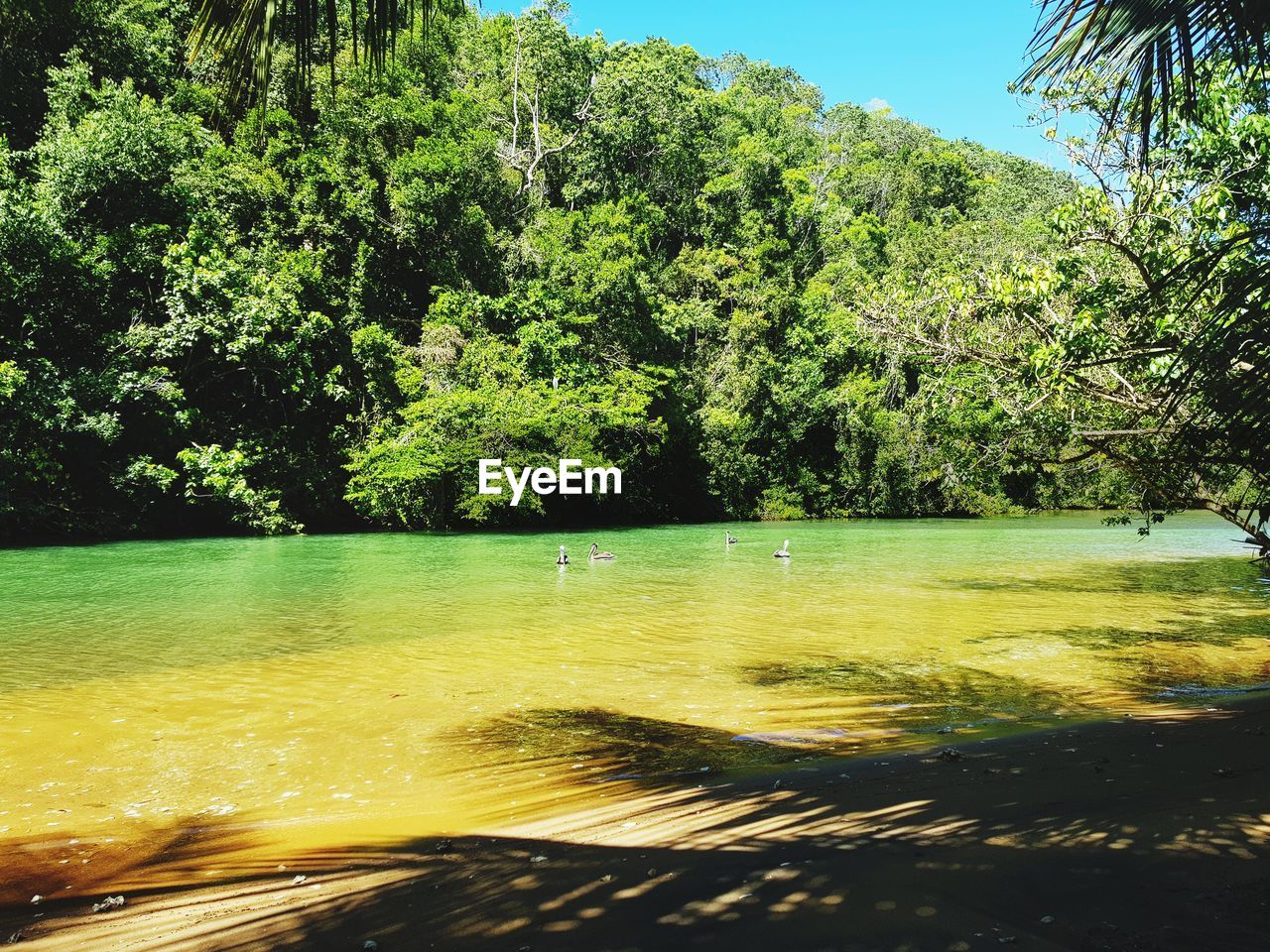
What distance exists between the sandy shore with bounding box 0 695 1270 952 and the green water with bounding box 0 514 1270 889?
949 millimetres

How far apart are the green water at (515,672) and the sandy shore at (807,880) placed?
0.95 m

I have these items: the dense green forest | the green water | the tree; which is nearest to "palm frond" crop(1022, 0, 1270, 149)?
the tree

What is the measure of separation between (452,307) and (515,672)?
2217cm

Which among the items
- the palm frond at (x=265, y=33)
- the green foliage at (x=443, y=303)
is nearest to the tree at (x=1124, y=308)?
the green foliage at (x=443, y=303)

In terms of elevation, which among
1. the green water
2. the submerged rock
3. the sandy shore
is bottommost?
the green water

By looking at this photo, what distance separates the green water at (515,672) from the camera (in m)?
5.51

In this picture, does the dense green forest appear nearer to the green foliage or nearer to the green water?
the green foliage

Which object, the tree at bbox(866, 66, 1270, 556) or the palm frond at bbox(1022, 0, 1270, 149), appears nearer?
the palm frond at bbox(1022, 0, 1270, 149)

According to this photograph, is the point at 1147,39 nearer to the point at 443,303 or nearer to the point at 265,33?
the point at 265,33

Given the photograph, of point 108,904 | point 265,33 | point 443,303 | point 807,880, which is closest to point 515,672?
point 108,904

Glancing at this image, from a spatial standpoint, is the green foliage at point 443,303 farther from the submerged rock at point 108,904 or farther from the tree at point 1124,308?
the submerged rock at point 108,904

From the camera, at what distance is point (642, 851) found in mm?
3625

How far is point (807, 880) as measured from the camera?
10.2 ft

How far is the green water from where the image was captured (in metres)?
5.51
